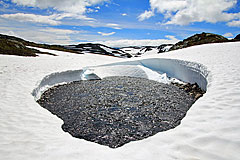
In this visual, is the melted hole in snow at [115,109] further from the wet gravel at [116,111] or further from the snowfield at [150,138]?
the snowfield at [150,138]

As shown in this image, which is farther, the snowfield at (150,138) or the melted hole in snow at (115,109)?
the melted hole in snow at (115,109)

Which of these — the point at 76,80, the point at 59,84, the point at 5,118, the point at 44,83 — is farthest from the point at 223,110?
the point at 76,80

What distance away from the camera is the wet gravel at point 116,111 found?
5.41m

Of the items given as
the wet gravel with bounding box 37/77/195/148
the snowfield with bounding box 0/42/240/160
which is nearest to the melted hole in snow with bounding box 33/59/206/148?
the wet gravel with bounding box 37/77/195/148

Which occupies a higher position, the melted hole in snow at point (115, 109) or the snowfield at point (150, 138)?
the snowfield at point (150, 138)

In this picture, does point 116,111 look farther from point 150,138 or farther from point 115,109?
point 150,138

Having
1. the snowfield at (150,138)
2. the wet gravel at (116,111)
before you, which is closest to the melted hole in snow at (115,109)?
the wet gravel at (116,111)

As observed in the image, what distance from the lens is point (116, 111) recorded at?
719cm

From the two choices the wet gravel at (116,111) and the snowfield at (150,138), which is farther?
the wet gravel at (116,111)

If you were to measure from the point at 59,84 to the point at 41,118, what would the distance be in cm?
765

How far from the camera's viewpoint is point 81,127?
19.0 ft

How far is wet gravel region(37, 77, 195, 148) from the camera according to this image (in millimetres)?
5406

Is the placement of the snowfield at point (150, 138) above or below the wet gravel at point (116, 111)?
above

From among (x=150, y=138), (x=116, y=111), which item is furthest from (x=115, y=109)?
(x=150, y=138)
